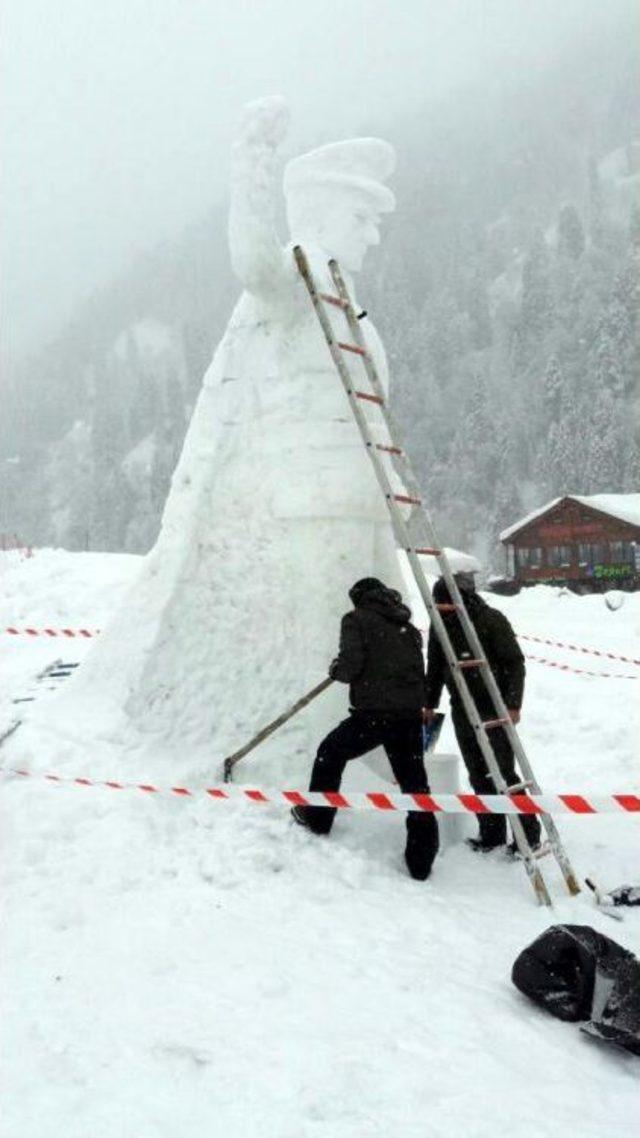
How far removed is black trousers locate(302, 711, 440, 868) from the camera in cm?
439

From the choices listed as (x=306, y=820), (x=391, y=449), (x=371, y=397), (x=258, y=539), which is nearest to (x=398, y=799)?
(x=306, y=820)

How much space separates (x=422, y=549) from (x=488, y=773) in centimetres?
141

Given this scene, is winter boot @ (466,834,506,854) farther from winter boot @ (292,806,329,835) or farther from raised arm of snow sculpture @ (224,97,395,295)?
raised arm of snow sculpture @ (224,97,395,295)

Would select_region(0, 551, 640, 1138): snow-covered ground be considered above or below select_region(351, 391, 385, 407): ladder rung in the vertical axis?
below

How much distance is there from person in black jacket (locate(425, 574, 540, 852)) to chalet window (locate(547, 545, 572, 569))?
36.9 metres

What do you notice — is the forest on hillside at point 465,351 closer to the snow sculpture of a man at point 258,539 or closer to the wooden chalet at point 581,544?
the wooden chalet at point 581,544

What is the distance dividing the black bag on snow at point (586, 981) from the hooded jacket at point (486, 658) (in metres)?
1.82

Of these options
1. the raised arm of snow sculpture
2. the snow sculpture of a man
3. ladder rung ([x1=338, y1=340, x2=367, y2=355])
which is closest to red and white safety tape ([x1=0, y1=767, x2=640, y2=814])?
the snow sculpture of a man

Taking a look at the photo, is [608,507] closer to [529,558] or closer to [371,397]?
[529,558]

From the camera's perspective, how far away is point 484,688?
5.04 metres

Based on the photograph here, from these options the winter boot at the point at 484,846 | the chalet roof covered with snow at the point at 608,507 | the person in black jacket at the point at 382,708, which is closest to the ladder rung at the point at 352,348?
the person in black jacket at the point at 382,708

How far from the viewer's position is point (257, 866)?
4.13 m

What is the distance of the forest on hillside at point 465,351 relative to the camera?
7575cm

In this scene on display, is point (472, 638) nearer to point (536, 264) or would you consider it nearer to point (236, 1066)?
point (236, 1066)
